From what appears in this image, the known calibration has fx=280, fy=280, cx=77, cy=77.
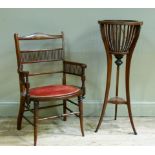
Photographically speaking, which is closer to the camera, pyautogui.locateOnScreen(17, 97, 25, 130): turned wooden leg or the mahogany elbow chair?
the mahogany elbow chair

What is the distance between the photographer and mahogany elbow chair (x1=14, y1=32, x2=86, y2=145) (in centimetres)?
244

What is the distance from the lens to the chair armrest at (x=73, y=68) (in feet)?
8.82

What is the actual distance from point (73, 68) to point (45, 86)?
33cm

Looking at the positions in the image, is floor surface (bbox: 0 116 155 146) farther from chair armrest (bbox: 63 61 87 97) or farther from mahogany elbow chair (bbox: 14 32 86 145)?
chair armrest (bbox: 63 61 87 97)

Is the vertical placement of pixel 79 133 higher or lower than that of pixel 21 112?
lower

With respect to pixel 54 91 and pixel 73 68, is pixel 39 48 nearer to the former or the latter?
pixel 73 68

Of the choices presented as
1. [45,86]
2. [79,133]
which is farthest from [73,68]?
[79,133]

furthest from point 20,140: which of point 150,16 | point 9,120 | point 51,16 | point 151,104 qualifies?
point 150,16

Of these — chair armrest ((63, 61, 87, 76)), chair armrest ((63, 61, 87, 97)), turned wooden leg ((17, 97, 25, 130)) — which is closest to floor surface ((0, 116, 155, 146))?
turned wooden leg ((17, 97, 25, 130))

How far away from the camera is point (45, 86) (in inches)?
110

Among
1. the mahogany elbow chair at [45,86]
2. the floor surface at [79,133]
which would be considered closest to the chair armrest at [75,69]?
the mahogany elbow chair at [45,86]

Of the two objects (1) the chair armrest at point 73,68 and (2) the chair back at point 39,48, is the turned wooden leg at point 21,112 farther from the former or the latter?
(1) the chair armrest at point 73,68
